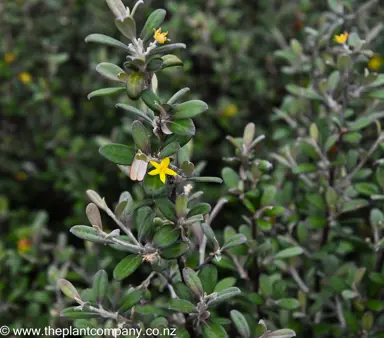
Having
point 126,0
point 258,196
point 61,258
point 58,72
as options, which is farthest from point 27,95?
point 258,196

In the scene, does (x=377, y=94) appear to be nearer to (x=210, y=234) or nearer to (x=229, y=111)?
(x=210, y=234)

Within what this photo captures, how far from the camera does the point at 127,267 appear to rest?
3.85ft

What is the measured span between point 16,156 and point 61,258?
847 millimetres

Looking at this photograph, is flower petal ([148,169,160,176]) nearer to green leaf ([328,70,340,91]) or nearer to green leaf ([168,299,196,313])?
green leaf ([168,299,196,313])

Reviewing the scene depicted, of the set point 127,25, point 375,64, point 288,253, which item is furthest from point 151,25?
point 375,64

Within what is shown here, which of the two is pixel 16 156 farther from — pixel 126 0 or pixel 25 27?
pixel 126 0

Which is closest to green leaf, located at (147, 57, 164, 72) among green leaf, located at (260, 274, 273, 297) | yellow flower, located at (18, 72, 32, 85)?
green leaf, located at (260, 274, 273, 297)

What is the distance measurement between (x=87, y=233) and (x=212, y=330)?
1.17ft

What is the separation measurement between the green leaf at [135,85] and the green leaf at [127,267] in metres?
0.36

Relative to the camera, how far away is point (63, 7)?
2783 mm

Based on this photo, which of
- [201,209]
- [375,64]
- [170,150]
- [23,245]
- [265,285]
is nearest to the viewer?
[170,150]

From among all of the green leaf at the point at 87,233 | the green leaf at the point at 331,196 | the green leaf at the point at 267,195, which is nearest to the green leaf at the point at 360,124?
the green leaf at the point at 331,196

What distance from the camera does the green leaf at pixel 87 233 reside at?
1153 mm

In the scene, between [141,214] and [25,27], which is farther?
[25,27]
